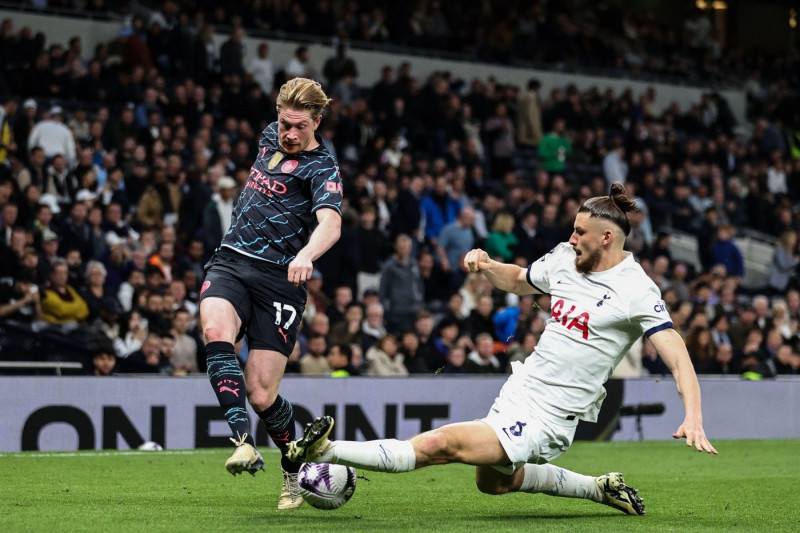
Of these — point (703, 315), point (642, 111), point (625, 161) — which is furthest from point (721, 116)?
point (703, 315)

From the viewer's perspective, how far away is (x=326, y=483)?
255 inches

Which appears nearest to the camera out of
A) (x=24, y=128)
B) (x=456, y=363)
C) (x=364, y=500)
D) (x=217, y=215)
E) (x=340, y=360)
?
(x=364, y=500)

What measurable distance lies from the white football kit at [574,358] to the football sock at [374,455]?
49 cm

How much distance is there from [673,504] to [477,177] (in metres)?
13.6

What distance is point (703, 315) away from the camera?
17.4 meters

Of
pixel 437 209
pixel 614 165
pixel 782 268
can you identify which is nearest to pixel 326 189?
pixel 437 209

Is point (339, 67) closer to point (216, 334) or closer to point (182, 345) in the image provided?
point (182, 345)

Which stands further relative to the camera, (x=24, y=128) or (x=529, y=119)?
(x=529, y=119)

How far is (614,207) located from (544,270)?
53 centimetres

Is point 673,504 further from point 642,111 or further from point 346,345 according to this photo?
point 642,111

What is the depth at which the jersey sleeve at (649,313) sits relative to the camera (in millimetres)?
6250

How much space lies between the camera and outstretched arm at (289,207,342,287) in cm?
627

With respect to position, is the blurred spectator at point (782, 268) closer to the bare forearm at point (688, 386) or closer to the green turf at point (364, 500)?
the green turf at point (364, 500)

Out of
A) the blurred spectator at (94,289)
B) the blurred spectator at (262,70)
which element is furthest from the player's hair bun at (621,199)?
the blurred spectator at (262,70)
